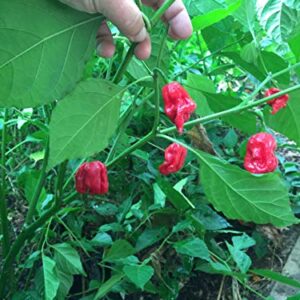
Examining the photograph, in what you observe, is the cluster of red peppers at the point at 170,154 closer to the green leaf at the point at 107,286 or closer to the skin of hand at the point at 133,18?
the skin of hand at the point at 133,18

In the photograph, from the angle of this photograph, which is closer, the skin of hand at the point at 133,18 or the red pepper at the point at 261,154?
the skin of hand at the point at 133,18

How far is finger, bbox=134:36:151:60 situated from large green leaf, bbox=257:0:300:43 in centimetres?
20

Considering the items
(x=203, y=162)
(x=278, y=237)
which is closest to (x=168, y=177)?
(x=278, y=237)

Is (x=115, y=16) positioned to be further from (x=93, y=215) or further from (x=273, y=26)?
(x=93, y=215)

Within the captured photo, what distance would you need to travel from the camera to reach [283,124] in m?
0.87

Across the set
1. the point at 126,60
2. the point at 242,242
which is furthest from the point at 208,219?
the point at 126,60

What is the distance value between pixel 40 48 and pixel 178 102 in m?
0.19

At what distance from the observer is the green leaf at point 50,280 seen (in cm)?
90

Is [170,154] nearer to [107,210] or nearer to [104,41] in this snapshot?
[104,41]

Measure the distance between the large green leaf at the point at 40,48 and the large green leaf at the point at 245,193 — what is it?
25 cm

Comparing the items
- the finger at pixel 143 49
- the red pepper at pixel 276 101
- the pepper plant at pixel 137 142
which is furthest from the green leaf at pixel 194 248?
the finger at pixel 143 49

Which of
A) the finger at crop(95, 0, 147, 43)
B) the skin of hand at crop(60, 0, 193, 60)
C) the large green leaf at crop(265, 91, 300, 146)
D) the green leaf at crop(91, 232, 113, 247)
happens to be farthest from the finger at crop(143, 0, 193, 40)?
the green leaf at crop(91, 232, 113, 247)

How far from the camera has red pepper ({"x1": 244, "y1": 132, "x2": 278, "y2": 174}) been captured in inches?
31.9

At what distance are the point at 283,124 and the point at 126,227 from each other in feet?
1.52
